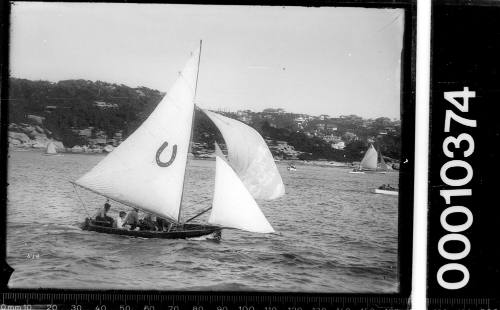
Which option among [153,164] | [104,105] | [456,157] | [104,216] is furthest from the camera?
[153,164]

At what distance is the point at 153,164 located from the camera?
2963 mm

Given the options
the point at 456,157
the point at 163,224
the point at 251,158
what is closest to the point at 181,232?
the point at 163,224

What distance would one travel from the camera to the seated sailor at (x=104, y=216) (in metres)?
2.81

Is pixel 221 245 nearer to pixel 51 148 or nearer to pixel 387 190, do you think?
pixel 387 190

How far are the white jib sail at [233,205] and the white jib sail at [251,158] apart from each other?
2.4 inches

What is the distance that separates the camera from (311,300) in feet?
8.75

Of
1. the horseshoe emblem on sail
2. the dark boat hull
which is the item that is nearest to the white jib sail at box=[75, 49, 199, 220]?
the horseshoe emblem on sail

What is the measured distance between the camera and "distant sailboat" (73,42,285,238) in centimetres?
279

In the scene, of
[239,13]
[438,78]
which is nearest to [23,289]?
[239,13]

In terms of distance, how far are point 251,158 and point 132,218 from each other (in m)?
0.92

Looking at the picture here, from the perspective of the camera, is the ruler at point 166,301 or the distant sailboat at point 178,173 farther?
the distant sailboat at point 178,173

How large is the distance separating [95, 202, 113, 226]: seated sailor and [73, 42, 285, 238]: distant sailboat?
0.03 metres

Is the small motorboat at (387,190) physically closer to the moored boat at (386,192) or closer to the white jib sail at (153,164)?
the moored boat at (386,192)

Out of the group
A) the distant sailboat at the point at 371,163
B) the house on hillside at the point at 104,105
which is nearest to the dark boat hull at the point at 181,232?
the house on hillside at the point at 104,105
